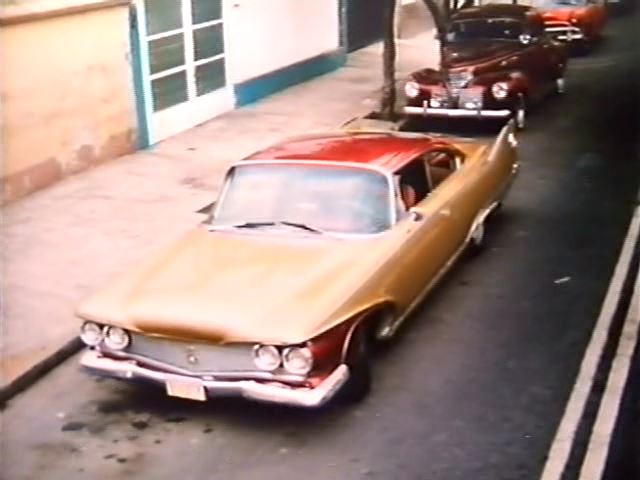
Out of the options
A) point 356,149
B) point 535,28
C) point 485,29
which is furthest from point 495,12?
point 356,149

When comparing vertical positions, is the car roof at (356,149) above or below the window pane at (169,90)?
above

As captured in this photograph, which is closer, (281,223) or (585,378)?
(585,378)

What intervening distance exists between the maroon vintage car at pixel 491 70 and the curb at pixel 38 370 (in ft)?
25.5

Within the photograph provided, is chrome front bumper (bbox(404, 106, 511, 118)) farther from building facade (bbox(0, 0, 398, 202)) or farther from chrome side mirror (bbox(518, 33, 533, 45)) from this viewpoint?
building facade (bbox(0, 0, 398, 202))

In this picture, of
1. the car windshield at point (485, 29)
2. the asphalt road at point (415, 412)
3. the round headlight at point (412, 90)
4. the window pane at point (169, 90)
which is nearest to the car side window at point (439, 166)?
the asphalt road at point (415, 412)

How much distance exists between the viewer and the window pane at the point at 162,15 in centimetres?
1379

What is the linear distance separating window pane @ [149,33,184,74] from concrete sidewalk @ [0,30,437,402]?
0.96m

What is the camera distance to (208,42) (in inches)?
611

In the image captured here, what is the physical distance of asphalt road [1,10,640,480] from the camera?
6.14m

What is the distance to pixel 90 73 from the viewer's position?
12.3m

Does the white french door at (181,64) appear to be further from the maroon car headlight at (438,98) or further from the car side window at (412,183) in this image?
the car side window at (412,183)

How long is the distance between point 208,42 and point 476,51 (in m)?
3.93

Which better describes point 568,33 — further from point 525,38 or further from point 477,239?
point 477,239

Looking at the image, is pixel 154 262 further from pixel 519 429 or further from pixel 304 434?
pixel 519 429
